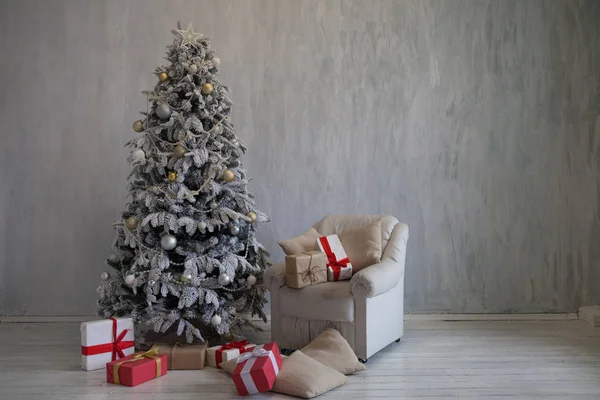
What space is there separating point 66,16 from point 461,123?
11.4 feet

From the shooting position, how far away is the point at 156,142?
13.2ft

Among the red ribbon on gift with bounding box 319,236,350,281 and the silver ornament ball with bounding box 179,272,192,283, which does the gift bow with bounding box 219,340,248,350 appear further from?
the red ribbon on gift with bounding box 319,236,350,281

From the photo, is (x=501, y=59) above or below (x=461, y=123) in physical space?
above

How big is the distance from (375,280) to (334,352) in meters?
0.52

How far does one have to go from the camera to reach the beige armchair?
3.77 metres

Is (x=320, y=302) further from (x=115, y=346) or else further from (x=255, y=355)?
(x=115, y=346)

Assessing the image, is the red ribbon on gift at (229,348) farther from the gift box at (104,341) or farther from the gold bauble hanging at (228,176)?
the gold bauble hanging at (228,176)

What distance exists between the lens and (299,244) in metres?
4.18

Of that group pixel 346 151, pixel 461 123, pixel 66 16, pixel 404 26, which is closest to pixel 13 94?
pixel 66 16

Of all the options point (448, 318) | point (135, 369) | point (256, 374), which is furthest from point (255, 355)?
point (448, 318)

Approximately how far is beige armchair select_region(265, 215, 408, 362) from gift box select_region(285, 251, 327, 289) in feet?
0.18

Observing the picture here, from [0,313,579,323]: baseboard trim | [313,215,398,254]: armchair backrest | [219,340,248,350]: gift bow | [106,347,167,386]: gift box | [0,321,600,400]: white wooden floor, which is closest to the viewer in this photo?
[0,321,600,400]: white wooden floor

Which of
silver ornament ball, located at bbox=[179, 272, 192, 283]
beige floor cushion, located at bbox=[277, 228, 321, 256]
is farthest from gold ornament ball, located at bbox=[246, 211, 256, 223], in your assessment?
silver ornament ball, located at bbox=[179, 272, 192, 283]

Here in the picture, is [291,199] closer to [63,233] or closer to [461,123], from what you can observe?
[461,123]
